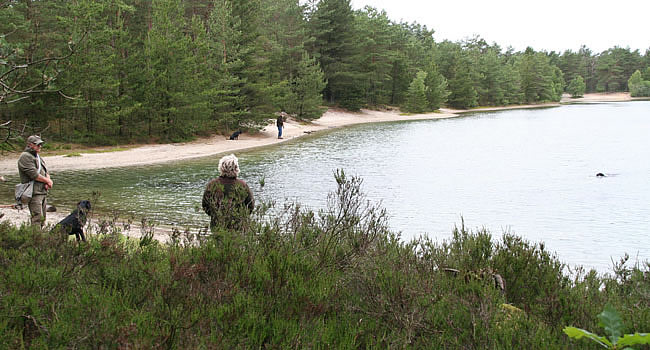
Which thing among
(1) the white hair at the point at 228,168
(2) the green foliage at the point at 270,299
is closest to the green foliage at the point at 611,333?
(2) the green foliage at the point at 270,299

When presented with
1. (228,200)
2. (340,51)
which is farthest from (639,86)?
(228,200)

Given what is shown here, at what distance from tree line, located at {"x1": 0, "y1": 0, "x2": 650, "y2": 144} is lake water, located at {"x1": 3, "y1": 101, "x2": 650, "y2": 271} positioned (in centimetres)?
419

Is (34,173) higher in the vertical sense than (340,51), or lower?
lower

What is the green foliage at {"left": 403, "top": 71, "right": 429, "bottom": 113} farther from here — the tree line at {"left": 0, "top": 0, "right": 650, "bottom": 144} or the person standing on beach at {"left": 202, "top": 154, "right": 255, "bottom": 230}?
the person standing on beach at {"left": 202, "top": 154, "right": 255, "bottom": 230}

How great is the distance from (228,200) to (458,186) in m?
14.3

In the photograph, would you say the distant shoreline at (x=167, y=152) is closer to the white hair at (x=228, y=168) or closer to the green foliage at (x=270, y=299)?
the white hair at (x=228, y=168)

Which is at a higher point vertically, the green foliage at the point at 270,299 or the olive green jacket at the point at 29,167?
the olive green jacket at the point at 29,167

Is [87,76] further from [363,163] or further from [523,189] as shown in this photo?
[523,189]

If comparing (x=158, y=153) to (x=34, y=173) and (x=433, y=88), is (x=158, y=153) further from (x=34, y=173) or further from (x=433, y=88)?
(x=433, y=88)

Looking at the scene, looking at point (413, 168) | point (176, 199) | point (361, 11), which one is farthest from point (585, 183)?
point (361, 11)

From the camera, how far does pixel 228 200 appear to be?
18.7 feet

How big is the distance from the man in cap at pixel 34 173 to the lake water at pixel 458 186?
3.89 meters

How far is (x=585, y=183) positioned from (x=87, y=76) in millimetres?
23266

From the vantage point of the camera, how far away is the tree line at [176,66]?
21.5 meters
